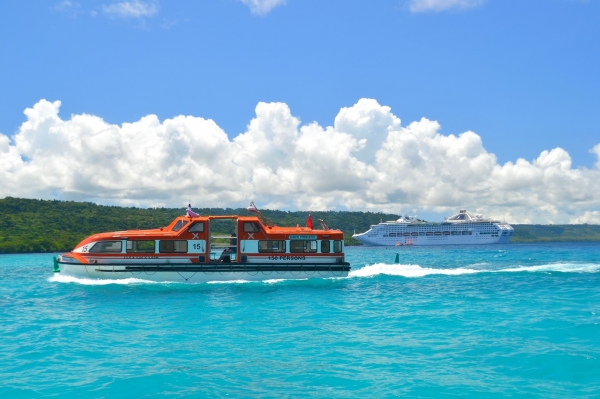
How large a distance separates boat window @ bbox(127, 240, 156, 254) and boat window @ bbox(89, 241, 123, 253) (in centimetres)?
61

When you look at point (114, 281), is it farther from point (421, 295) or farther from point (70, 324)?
point (421, 295)

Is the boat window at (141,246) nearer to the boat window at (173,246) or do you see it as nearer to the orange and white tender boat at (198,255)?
the orange and white tender boat at (198,255)

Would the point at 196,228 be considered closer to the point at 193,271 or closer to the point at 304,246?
the point at 193,271

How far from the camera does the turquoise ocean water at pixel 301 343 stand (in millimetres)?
11289

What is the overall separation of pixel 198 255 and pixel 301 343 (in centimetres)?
1744

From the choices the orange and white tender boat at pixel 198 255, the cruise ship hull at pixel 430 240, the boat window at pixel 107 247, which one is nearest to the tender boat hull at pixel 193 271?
the orange and white tender boat at pixel 198 255

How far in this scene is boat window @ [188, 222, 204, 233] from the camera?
31.4 meters

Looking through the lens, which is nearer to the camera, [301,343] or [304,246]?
[301,343]

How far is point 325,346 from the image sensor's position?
14.8 m

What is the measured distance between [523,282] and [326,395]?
25.2m

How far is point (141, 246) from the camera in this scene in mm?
31406

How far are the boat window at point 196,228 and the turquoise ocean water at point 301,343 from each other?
4.55 meters

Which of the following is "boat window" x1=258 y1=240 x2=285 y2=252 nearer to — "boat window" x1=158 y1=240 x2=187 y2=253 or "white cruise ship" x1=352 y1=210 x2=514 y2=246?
"boat window" x1=158 y1=240 x2=187 y2=253

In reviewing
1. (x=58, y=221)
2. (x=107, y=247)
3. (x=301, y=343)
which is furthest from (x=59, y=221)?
(x=301, y=343)
